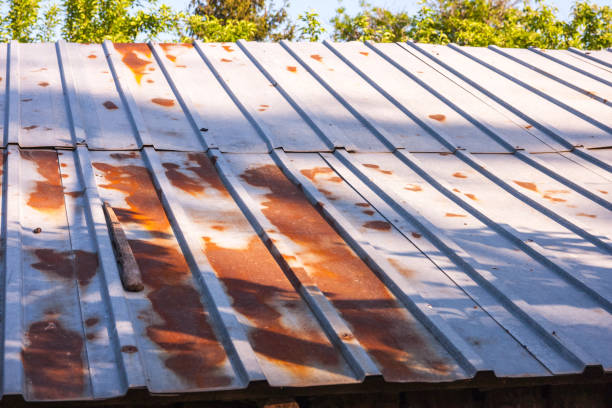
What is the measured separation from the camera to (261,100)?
6172mm

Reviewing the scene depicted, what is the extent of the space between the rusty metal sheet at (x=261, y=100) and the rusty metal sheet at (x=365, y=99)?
0.59 meters

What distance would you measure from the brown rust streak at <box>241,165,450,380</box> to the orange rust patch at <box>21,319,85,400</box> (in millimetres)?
1202

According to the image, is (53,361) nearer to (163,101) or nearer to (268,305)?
(268,305)

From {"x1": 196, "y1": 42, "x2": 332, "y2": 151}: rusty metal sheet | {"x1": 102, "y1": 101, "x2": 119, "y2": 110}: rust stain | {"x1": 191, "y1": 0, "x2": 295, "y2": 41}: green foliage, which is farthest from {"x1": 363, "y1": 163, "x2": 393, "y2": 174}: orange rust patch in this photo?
{"x1": 191, "y1": 0, "x2": 295, "y2": 41}: green foliage

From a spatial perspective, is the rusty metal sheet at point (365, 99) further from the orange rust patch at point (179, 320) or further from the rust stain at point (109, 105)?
the orange rust patch at point (179, 320)

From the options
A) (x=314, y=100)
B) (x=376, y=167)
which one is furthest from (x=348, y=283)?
(x=314, y=100)

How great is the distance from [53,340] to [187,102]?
3.40 meters

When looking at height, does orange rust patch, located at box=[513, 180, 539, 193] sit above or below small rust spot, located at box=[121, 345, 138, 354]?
above

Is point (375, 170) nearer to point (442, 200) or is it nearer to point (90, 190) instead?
point (442, 200)

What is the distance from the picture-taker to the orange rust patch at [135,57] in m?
6.60

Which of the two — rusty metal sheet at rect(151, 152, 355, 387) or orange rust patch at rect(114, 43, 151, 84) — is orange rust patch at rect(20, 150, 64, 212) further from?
orange rust patch at rect(114, 43, 151, 84)

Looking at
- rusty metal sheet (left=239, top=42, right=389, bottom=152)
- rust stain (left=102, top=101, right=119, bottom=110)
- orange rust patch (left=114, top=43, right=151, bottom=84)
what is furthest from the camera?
orange rust patch (left=114, top=43, right=151, bottom=84)

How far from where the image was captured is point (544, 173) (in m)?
5.25

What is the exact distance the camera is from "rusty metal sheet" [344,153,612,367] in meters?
3.28
